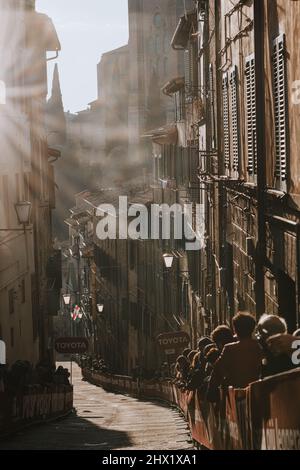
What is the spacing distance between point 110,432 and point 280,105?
273 inches

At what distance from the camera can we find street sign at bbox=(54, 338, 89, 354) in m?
32.0

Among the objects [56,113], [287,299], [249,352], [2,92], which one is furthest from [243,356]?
[56,113]

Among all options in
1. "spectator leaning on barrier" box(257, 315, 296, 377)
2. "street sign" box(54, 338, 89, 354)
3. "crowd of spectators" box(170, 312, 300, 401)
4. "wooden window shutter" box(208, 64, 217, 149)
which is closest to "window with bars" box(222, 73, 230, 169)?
"wooden window shutter" box(208, 64, 217, 149)

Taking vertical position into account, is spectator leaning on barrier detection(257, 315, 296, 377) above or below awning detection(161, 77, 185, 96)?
below

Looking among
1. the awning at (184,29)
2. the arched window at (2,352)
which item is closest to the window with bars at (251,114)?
the arched window at (2,352)

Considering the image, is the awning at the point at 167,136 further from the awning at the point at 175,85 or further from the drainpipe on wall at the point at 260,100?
the drainpipe on wall at the point at 260,100

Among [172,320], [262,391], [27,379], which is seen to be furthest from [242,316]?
[172,320]

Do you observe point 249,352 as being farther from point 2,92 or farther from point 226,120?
point 2,92

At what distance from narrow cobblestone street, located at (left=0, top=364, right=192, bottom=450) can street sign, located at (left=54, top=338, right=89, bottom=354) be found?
358 cm

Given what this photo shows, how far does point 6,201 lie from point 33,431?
10.2 metres

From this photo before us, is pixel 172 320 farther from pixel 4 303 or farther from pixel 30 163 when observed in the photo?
pixel 4 303

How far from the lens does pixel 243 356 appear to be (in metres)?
10.0

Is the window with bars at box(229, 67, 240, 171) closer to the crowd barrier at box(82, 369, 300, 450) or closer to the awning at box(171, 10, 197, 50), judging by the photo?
the crowd barrier at box(82, 369, 300, 450)

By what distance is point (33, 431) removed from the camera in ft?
63.2
